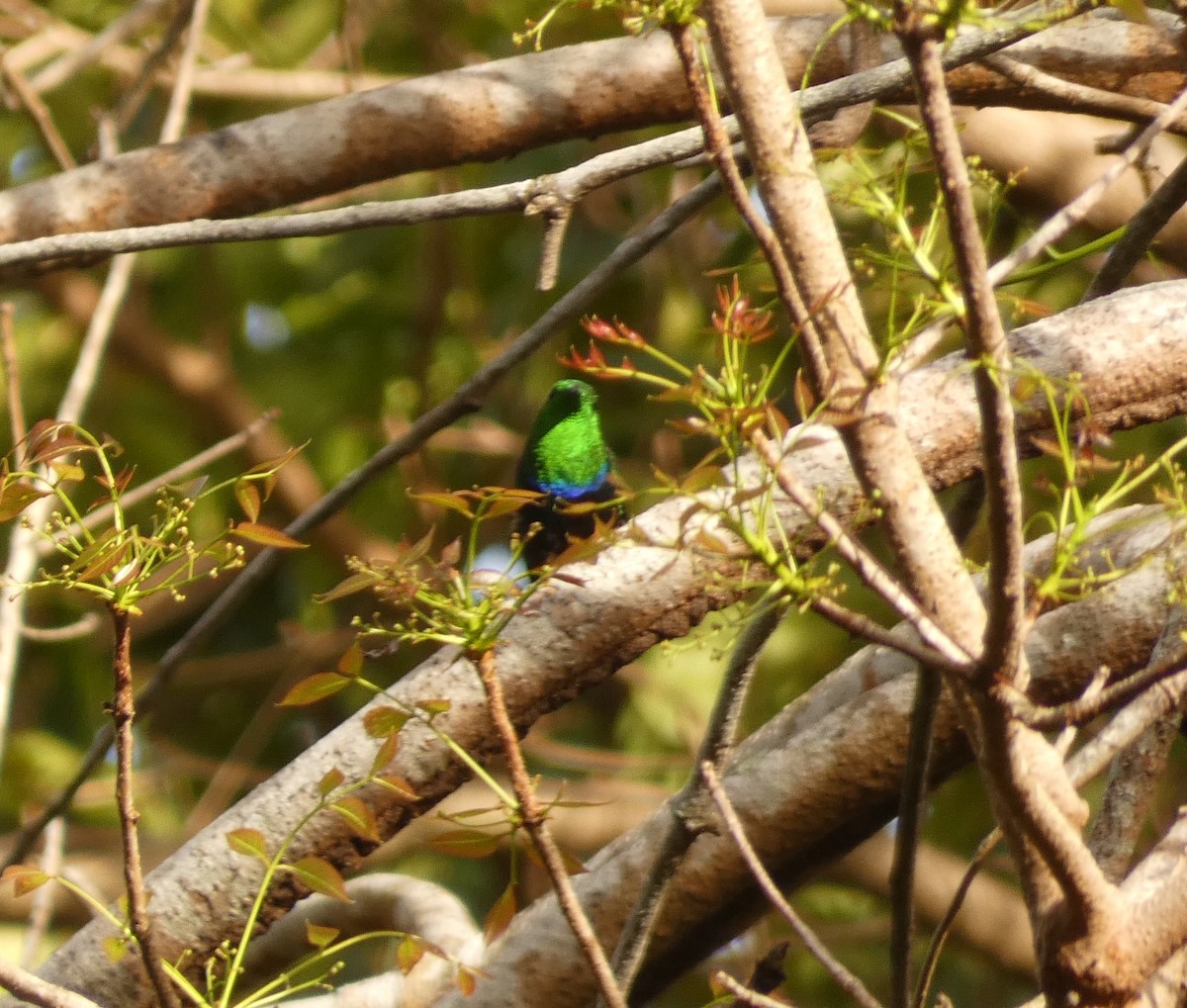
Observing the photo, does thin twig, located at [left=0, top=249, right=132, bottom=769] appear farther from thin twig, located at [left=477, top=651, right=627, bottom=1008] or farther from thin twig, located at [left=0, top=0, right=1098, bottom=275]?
thin twig, located at [left=477, top=651, right=627, bottom=1008]

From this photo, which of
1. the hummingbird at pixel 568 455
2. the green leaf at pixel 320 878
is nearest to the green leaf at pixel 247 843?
the green leaf at pixel 320 878

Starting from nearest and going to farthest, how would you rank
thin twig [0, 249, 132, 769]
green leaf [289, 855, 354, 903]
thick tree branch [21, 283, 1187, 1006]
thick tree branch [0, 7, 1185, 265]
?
green leaf [289, 855, 354, 903], thick tree branch [21, 283, 1187, 1006], thick tree branch [0, 7, 1185, 265], thin twig [0, 249, 132, 769]

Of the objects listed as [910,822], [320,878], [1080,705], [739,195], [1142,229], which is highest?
[739,195]

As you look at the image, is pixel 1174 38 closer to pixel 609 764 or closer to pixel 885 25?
pixel 885 25

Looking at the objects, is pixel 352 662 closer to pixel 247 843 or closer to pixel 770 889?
pixel 247 843

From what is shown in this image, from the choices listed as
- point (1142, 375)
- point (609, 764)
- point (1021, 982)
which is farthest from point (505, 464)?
point (1142, 375)

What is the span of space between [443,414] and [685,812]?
2.24ft

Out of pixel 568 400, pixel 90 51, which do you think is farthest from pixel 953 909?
pixel 90 51

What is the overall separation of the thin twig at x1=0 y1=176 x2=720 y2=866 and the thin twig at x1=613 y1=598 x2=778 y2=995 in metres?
0.51

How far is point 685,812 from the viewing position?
1.69 metres

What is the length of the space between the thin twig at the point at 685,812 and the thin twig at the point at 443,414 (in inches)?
20.1

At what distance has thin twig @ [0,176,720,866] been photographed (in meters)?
1.91

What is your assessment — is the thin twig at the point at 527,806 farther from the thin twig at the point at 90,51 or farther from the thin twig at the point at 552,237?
the thin twig at the point at 90,51

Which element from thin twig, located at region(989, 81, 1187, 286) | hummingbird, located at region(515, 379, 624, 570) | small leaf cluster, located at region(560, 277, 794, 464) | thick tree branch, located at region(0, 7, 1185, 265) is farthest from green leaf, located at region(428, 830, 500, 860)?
hummingbird, located at region(515, 379, 624, 570)
